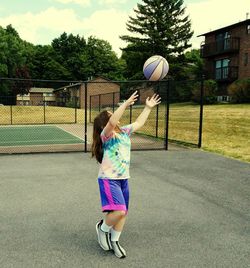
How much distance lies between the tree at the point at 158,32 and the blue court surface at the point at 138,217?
44.1m

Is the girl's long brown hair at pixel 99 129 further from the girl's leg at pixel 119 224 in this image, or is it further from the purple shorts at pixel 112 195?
the girl's leg at pixel 119 224

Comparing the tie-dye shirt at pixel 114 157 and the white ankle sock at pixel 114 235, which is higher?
the tie-dye shirt at pixel 114 157

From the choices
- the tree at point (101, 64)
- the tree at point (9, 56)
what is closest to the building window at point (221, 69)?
the tree at point (9, 56)

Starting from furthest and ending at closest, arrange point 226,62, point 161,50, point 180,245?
point 161,50
point 226,62
point 180,245

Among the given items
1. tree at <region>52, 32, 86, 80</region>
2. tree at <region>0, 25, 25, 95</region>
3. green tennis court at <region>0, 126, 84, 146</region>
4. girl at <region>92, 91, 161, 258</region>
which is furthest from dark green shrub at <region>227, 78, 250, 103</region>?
tree at <region>52, 32, 86, 80</region>

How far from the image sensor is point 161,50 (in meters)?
52.5

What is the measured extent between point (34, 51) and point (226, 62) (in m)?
64.6

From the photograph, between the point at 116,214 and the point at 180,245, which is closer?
the point at 116,214

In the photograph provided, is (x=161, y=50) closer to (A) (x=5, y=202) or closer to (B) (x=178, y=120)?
(B) (x=178, y=120)

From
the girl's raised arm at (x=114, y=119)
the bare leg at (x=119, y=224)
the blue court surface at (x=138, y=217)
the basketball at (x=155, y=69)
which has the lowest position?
the blue court surface at (x=138, y=217)

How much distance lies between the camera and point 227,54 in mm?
37094

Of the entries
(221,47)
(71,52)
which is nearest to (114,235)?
(221,47)

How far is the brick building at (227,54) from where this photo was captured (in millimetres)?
34781

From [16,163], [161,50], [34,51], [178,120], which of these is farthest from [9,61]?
[16,163]
